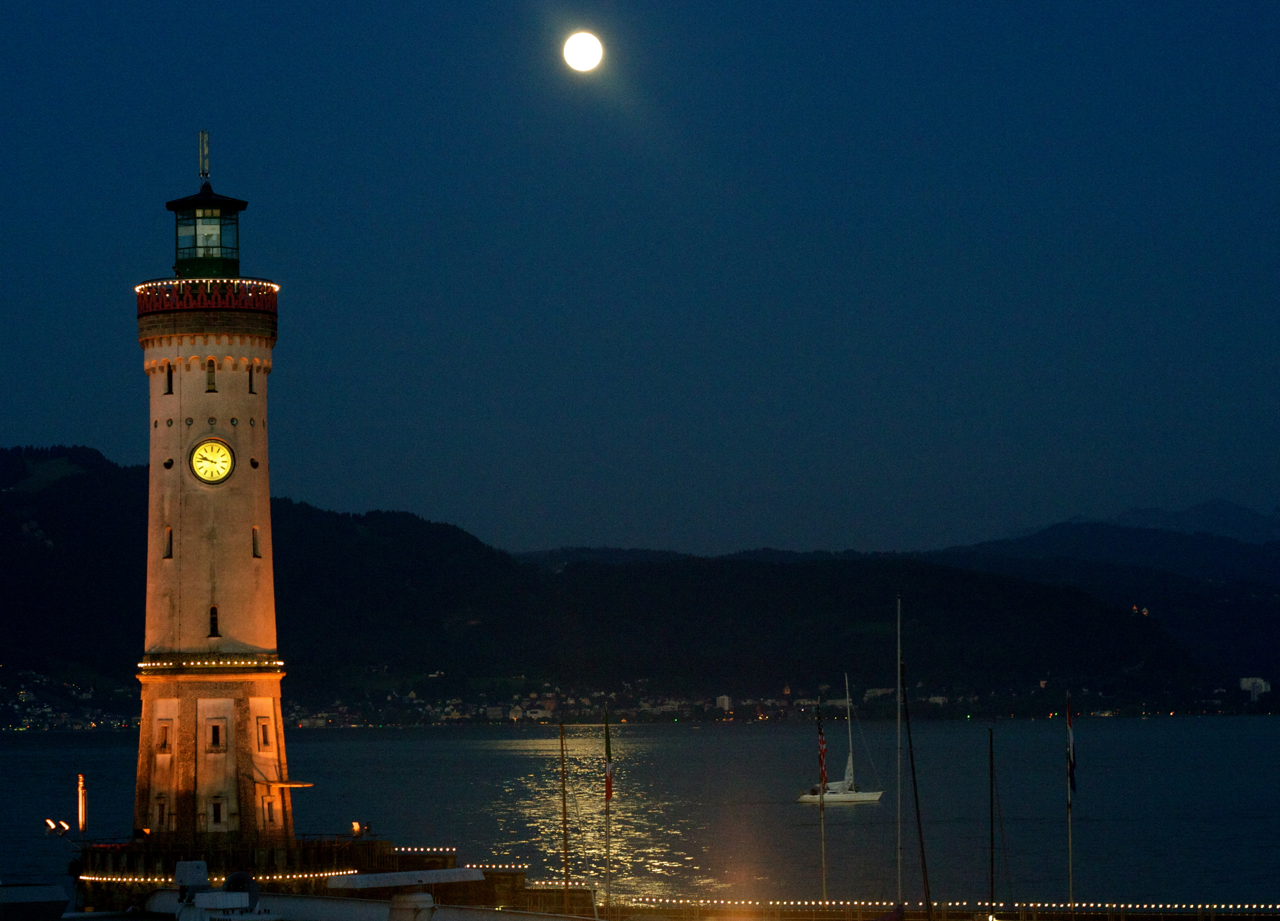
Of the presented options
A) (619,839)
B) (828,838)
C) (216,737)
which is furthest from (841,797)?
(216,737)

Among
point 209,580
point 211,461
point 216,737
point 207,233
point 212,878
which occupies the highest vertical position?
point 207,233

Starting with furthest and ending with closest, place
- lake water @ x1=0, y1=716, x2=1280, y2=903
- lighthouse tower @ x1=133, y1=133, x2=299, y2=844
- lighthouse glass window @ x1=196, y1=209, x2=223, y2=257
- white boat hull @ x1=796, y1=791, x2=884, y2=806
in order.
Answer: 1. white boat hull @ x1=796, y1=791, x2=884, y2=806
2. lake water @ x1=0, y1=716, x2=1280, y2=903
3. lighthouse glass window @ x1=196, y1=209, x2=223, y2=257
4. lighthouse tower @ x1=133, y1=133, x2=299, y2=844

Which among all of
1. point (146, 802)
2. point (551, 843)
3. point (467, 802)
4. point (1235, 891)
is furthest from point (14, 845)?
point (146, 802)

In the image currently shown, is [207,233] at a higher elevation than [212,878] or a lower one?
higher

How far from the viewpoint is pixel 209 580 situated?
46.6 metres

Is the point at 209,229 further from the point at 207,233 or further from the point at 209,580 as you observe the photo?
the point at 209,580

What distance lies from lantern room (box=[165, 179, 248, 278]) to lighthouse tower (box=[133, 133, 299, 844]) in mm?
735

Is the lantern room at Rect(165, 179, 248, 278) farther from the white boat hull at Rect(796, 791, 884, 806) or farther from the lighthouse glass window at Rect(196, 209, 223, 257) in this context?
the white boat hull at Rect(796, 791, 884, 806)

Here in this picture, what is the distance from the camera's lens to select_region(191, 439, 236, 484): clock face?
4675 centimetres

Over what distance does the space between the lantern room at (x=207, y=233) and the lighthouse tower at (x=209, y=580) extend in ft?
2.41

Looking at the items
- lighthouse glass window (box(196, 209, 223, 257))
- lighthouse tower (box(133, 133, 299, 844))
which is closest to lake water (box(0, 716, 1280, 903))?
lighthouse tower (box(133, 133, 299, 844))

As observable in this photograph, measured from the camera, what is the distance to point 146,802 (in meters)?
46.3

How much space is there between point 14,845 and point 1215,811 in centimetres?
10145

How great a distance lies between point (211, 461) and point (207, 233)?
6072 millimetres
